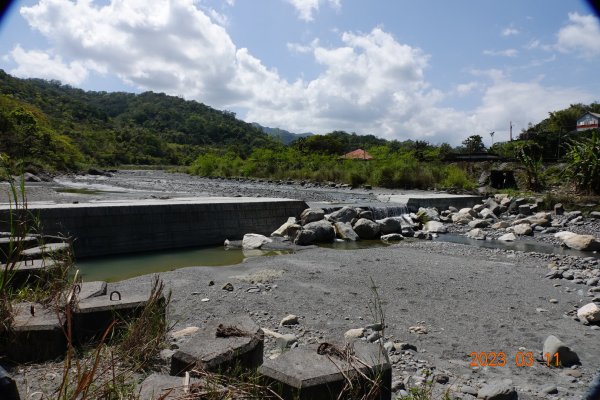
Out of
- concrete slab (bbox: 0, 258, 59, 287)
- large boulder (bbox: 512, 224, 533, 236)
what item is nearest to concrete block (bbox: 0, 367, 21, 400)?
concrete slab (bbox: 0, 258, 59, 287)

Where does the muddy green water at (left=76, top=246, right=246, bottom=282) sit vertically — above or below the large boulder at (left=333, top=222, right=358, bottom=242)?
below

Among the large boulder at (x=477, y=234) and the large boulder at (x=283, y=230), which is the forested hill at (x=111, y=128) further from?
the large boulder at (x=477, y=234)

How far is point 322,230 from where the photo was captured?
11609 millimetres

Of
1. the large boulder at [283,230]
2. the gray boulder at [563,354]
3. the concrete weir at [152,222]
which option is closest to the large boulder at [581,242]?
the large boulder at [283,230]

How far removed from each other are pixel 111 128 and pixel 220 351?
85137 mm

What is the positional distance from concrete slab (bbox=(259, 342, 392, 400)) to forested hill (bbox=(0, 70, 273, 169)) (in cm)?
2065

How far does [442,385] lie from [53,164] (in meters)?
42.9

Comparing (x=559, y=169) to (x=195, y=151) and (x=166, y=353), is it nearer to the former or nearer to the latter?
(x=166, y=353)

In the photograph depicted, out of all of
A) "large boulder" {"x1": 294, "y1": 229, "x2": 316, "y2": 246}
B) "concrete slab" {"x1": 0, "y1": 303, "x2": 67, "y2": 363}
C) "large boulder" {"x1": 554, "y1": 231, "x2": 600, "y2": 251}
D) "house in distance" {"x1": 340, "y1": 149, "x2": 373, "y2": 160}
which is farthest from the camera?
"house in distance" {"x1": 340, "y1": 149, "x2": 373, "y2": 160}

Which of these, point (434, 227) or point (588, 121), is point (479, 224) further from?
point (588, 121)

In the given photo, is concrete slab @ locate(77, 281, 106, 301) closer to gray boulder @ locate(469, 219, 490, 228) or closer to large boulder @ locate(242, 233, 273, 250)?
large boulder @ locate(242, 233, 273, 250)

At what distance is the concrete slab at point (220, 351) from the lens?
2623 millimetres

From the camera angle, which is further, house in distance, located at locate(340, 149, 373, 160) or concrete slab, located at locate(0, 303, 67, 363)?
house in distance, located at locate(340, 149, 373, 160)

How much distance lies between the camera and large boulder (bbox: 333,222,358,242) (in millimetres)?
11984
